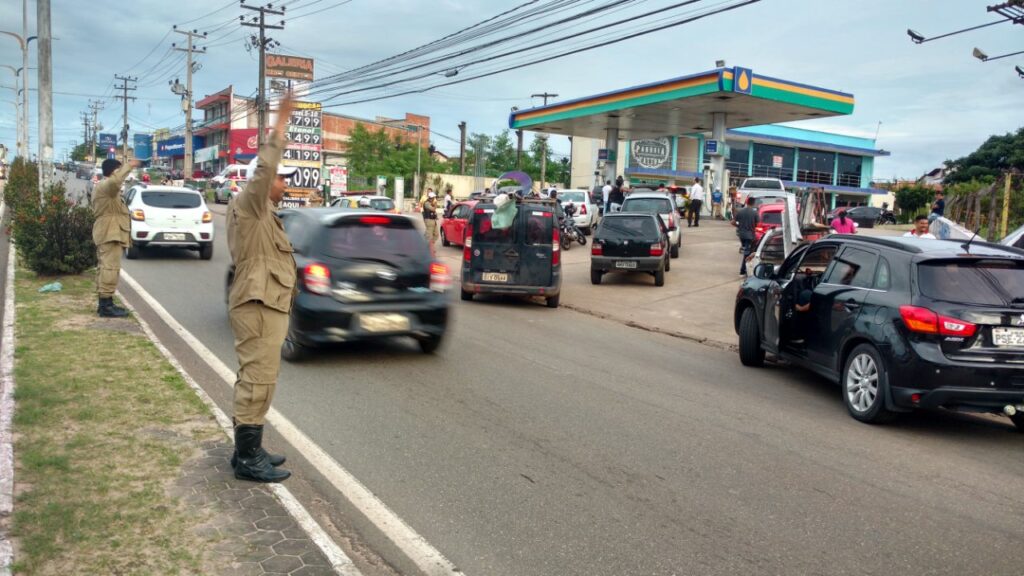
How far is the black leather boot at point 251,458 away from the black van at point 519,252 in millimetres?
9270

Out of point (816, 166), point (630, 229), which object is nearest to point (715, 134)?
point (630, 229)

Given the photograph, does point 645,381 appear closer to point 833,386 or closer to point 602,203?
point 833,386

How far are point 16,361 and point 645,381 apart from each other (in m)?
6.22

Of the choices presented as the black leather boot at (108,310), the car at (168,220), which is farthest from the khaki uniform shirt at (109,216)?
the car at (168,220)

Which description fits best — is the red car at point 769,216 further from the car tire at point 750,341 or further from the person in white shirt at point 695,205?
the car tire at point 750,341

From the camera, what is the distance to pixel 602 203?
34.6m

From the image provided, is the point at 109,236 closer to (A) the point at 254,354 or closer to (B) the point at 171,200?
(A) the point at 254,354

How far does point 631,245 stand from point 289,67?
37352 mm

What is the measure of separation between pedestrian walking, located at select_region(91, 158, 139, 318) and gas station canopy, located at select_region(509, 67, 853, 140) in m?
22.2

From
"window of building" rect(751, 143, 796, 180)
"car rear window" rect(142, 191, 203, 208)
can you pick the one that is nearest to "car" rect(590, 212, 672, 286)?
"car rear window" rect(142, 191, 203, 208)

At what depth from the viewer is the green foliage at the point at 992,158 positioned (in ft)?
171

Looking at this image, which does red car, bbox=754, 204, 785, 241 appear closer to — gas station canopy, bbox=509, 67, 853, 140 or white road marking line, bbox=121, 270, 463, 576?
gas station canopy, bbox=509, 67, 853, 140

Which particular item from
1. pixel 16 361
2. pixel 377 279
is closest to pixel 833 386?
pixel 377 279

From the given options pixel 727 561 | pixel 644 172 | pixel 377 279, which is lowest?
pixel 727 561
